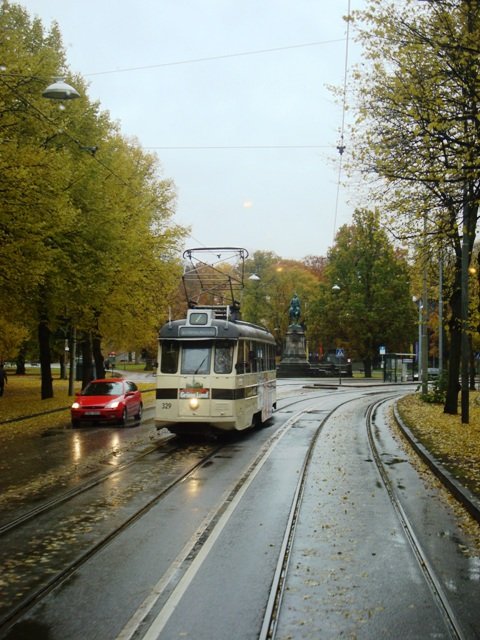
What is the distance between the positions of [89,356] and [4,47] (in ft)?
64.1

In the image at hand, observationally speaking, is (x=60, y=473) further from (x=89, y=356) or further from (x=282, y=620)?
(x=89, y=356)

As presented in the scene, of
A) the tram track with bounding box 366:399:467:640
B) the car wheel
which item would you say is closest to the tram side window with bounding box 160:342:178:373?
the car wheel

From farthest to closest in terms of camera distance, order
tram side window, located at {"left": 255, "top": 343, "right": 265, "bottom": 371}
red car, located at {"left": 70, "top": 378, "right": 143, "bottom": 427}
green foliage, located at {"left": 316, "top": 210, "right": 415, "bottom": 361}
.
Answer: green foliage, located at {"left": 316, "top": 210, "right": 415, "bottom": 361}, red car, located at {"left": 70, "top": 378, "right": 143, "bottom": 427}, tram side window, located at {"left": 255, "top": 343, "right": 265, "bottom": 371}

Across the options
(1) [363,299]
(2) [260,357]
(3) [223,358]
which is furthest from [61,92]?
(1) [363,299]

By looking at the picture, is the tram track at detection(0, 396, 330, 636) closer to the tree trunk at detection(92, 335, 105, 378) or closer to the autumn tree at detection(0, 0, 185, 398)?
the autumn tree at detection(0, 0, 185, 398)

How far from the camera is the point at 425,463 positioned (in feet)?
45.1

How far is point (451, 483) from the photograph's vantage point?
10.7 m

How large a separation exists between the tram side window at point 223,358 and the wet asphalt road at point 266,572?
5.68 metres

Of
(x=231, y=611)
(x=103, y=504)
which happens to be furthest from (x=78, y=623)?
(x=103, y=504)

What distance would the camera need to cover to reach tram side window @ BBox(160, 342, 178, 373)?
1728 centimetres

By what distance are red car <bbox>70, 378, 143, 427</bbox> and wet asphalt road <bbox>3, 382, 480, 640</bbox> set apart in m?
10.5

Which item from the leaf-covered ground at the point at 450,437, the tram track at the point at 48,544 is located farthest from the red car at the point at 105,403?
the tram track at the point at 48,544

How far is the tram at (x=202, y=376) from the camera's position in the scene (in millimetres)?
16844

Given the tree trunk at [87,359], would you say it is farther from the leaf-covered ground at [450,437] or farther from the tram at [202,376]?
the tram at [202,376]
